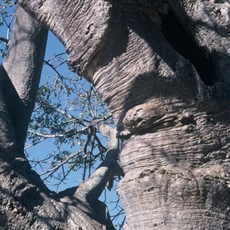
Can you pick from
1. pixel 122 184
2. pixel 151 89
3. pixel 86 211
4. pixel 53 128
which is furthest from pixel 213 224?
pixel 53 128

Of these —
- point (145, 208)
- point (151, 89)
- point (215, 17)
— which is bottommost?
point (145, 208)

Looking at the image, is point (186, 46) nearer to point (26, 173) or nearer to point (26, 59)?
point (26, 173)

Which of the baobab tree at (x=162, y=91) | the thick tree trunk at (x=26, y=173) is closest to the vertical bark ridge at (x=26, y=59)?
the thick tree trunk at (x=26, y=173)

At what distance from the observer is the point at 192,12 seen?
256 cm

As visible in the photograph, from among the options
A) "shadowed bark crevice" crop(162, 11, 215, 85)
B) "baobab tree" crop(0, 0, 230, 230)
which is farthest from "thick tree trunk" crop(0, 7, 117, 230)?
"shadowed bark crevice" crop(162, 11, 215, 85)

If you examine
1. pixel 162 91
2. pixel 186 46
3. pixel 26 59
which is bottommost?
pixel 162 91

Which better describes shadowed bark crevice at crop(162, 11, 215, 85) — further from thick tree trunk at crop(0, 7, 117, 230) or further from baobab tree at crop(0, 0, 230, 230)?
thick tree trunk at crop(0, 7, 117, 230)

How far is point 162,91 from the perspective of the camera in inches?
92.2

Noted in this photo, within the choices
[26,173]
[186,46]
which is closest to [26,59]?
[26,173]

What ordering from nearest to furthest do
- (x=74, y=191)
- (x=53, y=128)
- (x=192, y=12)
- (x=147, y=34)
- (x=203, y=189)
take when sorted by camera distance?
(x=203, y=189), (x=147, y=34), (x=192, y=12), (x=74, y=191), (x=53, y=128)

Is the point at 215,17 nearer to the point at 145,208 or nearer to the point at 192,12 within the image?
the point at 192,12

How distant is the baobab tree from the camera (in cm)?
225

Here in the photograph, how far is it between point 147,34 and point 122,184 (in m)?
0.60

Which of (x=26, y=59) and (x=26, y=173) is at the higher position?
(x=26, y=59)
